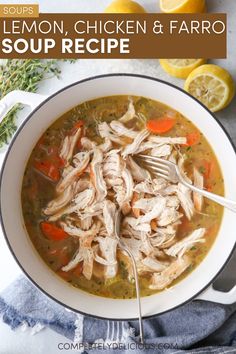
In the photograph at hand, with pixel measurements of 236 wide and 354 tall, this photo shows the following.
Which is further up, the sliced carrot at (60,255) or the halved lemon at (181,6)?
the halved lemon at (181,6)

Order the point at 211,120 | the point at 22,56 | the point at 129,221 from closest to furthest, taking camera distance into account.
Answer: the point at 211,120 → the point at 129,221 → the point at 22,56

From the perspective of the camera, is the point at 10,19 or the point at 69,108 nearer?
the point at 69,108

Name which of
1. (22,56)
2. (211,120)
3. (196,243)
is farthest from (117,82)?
(196,243)

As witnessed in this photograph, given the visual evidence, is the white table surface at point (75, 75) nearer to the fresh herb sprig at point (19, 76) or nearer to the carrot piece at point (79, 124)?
the fresh herb sprig at point (19, 76)

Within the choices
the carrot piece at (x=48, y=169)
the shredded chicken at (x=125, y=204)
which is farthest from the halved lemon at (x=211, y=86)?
the carrot piece at (x=48, y=169)

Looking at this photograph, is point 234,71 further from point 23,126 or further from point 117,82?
point 23,126

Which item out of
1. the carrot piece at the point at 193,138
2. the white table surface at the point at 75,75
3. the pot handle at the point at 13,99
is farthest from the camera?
the white table surface at the point at 75,75

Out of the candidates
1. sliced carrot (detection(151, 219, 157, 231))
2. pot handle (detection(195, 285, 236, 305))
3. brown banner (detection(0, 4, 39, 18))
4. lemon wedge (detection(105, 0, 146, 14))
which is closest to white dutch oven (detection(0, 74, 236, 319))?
pot handle (detection(195, 285, 236, 305))
